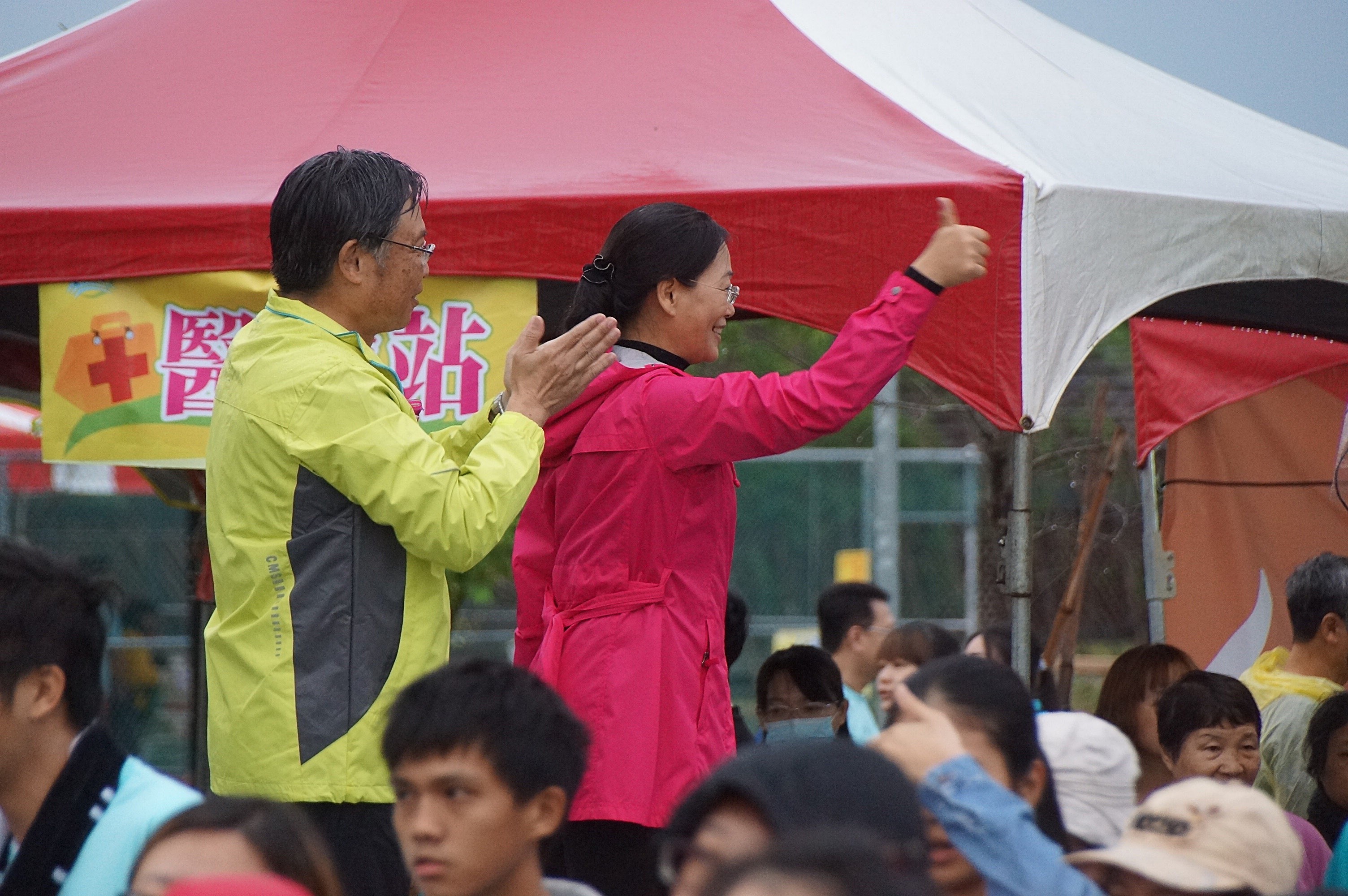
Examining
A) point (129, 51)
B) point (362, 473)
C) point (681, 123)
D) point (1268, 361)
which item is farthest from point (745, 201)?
point (1268, 361)

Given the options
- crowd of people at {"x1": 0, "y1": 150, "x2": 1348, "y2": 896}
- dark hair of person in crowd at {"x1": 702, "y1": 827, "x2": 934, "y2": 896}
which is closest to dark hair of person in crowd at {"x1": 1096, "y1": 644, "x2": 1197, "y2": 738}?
crowd of people at {"x1": 0, "y1": 150, "x2": 1348, "y2": 896}

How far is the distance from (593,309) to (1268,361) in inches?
124

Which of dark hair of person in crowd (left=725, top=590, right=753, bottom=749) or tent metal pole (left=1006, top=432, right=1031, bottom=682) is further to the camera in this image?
dark hair of person in crowd (left=725, top=590, right=753, bottom=749)

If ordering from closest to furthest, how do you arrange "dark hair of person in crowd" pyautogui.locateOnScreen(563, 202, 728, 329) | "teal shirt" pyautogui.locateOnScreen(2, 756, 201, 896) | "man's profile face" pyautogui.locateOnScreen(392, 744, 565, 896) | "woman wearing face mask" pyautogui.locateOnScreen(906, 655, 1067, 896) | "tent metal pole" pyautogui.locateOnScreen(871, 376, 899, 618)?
"teal shirt" pyautogui.locateOnScreen(2, 756, 201, 896)
"man's profile face" pyautogui.locateOnScreen(392, 744, 565, 896)
"woman wearing face mask" pyautogui.locateOnScreen(906, 655, 1067, 896)
"dark hair of person in crowd" pyautogui.locateOnScreen(563, 202, 728, 329)
"tent metal pole" pyautogui.locateOnScreen(871, 376, 899, 618)

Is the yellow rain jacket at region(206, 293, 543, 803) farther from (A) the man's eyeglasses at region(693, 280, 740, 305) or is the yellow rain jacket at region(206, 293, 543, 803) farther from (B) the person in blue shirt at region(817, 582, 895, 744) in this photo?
(B) the person in blue shirt at region(817, 582, 895, 744)

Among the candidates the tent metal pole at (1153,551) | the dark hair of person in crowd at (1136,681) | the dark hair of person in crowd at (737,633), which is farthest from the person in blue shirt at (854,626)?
the dark hair of person in crowd at (1136,681)

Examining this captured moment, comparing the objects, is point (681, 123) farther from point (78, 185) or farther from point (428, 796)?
point (428, 796)

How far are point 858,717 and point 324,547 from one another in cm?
329

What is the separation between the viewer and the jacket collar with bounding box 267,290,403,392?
96.1 inches

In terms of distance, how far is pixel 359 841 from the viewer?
2.34m

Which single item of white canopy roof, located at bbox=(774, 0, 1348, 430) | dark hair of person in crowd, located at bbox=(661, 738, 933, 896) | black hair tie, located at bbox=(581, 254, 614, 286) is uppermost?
white canopy roof, located at bbox=(774, 0, 1348, 430)

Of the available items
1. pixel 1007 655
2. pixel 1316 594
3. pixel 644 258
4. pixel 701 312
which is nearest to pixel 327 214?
pixel 644 258

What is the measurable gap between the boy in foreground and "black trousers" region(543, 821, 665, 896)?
39 cm

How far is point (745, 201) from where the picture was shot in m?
3.07
